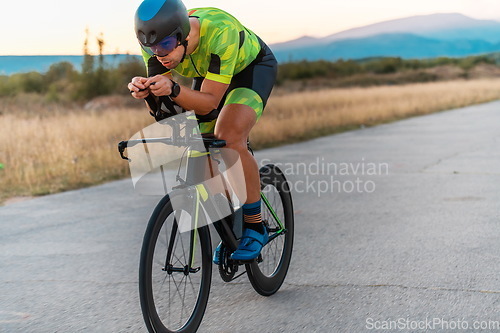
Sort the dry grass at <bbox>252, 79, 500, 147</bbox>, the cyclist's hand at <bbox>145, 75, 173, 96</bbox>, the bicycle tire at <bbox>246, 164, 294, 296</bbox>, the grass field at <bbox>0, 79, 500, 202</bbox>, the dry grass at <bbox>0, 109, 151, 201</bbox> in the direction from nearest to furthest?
the cyclist's hand at <bbox>145, 75, 173, 96</bbox> < the bicycle tire at <bbox>246, 164, 294, 296</bbox> < the dry grass at <bbox>0, 109, 151, 201</bbox> < the grass field at <bbox>0, 79, 500, 202</bbox> < the dry grass at <bbox>252, 79, 500, 147</bbox>

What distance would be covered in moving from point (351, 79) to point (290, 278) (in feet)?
237

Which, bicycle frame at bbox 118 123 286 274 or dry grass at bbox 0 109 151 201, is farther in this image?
dry grass at bbox 0 109 151 201

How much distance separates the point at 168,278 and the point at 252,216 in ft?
2.32

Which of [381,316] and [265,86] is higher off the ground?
[265,86]

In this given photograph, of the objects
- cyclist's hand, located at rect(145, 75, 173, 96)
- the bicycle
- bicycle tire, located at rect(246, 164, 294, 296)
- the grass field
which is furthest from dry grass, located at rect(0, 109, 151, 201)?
cyclist's hand, located at rect(145, 75, 173, 96)

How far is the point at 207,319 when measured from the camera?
399 cm

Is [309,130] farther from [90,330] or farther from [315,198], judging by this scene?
[90,330]

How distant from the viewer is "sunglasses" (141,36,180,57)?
336 centimetres

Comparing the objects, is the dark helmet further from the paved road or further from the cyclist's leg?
the paved road

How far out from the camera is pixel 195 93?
3.40 meters

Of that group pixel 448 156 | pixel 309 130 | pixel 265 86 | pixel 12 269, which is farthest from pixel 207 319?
pixel 309 130

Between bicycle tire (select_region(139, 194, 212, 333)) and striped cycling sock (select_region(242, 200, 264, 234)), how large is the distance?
0.43 m

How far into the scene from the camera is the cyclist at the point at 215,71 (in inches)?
128

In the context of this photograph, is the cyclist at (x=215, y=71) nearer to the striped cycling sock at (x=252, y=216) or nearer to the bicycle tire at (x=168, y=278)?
the striped cycling sock at (x=252, y=216)
